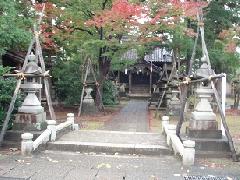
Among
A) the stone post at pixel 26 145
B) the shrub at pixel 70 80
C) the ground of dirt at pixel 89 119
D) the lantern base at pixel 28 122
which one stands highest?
the shrub at pixel 70 80

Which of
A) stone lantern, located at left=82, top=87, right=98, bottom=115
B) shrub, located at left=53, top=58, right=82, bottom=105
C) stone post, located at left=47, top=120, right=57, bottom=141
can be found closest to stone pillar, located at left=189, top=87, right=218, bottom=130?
stone post, located at left=47, top=120, right=57, bottom=141

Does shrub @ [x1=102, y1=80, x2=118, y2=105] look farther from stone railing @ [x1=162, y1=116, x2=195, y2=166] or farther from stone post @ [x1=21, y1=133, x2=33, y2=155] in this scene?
stone post @ [x1=21, y1=133, x2=33, y2=155]

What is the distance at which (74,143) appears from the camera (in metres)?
11.6

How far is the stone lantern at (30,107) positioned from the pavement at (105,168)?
1.57 metres

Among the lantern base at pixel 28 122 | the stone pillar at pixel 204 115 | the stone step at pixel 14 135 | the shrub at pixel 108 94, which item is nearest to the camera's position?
the stone pillar at pixel 204 115

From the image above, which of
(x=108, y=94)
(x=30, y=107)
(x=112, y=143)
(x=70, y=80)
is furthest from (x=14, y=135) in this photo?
(x=108, y=94)

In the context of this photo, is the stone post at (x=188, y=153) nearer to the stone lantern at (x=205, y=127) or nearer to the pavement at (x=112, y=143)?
the stone lantern at (x=205, y=127)

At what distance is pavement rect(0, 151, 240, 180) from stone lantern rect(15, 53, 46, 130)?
5.15ft

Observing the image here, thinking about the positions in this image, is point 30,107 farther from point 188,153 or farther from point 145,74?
point 145,74

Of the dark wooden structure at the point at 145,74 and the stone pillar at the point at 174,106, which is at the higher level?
the dark wooden structure at the point at 145,74

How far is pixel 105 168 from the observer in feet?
30.9

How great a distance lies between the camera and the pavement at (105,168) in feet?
28.5

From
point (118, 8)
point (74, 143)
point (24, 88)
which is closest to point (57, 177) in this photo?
point (74, 143)

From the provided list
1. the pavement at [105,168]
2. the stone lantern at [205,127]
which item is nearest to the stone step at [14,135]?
the pavement at [105,168]
